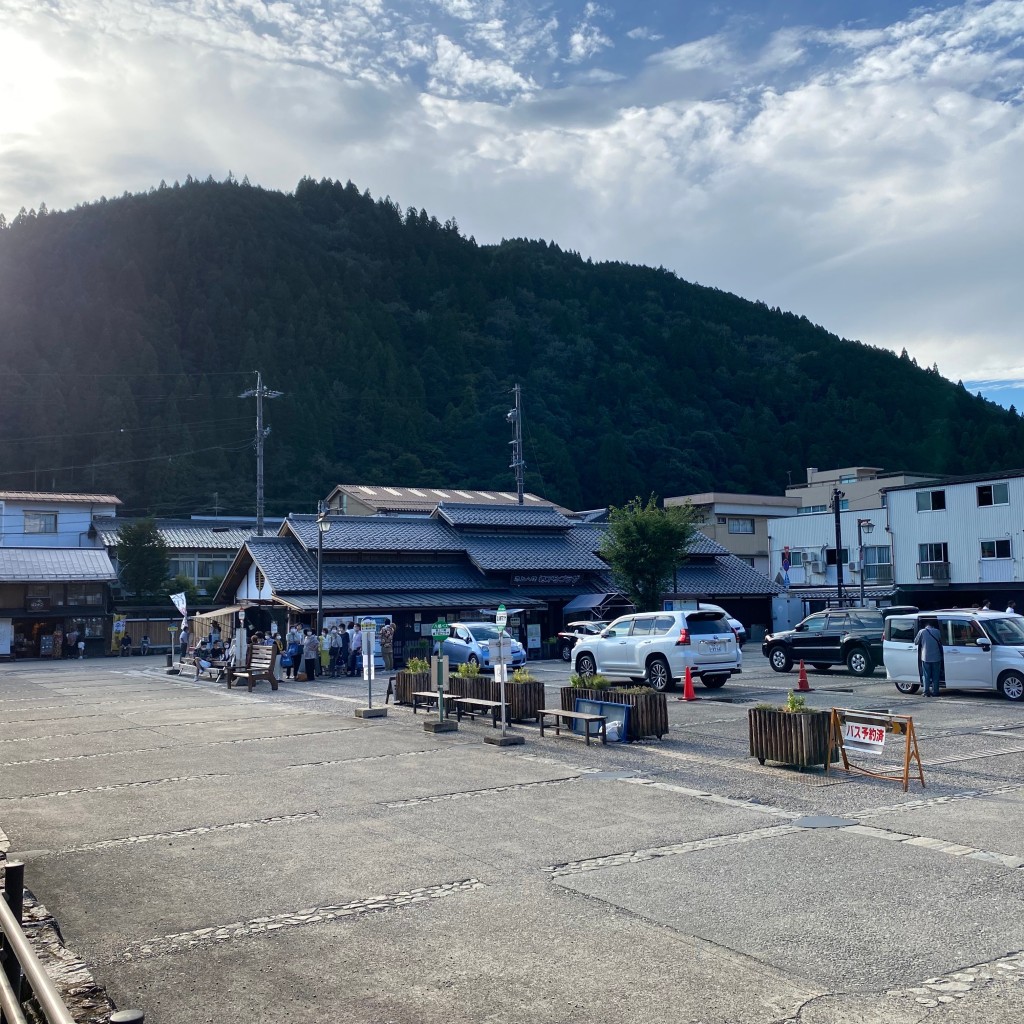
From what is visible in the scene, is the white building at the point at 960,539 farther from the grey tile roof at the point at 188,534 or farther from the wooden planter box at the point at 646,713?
the grey tile roof at the point at 188,534

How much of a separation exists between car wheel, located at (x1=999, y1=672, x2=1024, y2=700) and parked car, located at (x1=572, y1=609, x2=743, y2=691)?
18.0ft

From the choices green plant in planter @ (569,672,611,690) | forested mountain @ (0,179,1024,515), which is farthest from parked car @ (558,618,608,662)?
forested mountain @ (0,179,1024,515)

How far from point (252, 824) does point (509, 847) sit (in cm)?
285

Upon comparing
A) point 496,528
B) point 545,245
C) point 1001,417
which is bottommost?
point 496,528

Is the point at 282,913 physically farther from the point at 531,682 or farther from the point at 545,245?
the point at 545,245

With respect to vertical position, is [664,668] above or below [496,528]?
below

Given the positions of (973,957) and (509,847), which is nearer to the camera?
(973,957)

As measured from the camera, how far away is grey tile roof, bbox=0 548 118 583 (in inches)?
1783

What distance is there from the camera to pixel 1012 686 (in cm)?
1945

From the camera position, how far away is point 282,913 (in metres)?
6.83

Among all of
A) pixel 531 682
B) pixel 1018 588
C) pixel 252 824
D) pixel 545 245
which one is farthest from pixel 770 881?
pixel 545 245

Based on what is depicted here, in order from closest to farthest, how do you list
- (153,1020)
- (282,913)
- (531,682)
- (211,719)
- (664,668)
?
(153,1020) → (282,913) → (531,682) → (211,719) → (664,668)

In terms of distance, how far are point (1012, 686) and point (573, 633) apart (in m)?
17.1

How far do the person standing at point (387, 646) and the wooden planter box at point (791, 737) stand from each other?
22.5 meters
